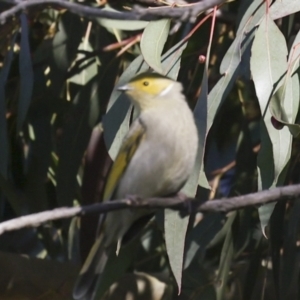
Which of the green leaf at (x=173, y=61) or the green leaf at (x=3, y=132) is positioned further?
the green leaf at (x=3, y=132)

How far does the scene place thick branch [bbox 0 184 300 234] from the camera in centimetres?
201

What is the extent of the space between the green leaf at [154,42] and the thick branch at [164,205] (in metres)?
0.52

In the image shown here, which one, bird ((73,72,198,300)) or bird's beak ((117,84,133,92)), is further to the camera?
bird's beak ((117,84,133,92))

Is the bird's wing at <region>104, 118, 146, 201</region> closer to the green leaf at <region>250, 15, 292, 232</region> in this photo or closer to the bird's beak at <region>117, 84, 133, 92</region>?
the bird's beak at <region>117, 84, 133, 92</region>

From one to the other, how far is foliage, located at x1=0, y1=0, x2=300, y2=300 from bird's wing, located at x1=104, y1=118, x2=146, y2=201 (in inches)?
5.7

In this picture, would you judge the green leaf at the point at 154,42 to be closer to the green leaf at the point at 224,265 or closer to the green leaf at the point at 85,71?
the green leaf at the point at 224,265

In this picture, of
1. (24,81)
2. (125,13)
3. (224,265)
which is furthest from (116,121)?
(125,13)

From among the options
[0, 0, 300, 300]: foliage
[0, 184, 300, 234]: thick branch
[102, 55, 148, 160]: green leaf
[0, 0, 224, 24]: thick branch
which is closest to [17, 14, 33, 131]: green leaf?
[0, 0, 300, 300]: foliage

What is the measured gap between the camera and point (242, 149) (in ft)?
12.8

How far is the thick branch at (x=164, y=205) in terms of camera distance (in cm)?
201

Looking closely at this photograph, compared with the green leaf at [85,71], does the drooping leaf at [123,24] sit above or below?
above

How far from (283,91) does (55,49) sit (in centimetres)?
159

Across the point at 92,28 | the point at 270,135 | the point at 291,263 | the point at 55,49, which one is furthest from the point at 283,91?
the point at 92,28

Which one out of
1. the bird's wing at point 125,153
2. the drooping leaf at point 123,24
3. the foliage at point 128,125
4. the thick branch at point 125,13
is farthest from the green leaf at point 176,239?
the drooping leaf at point 123,24
